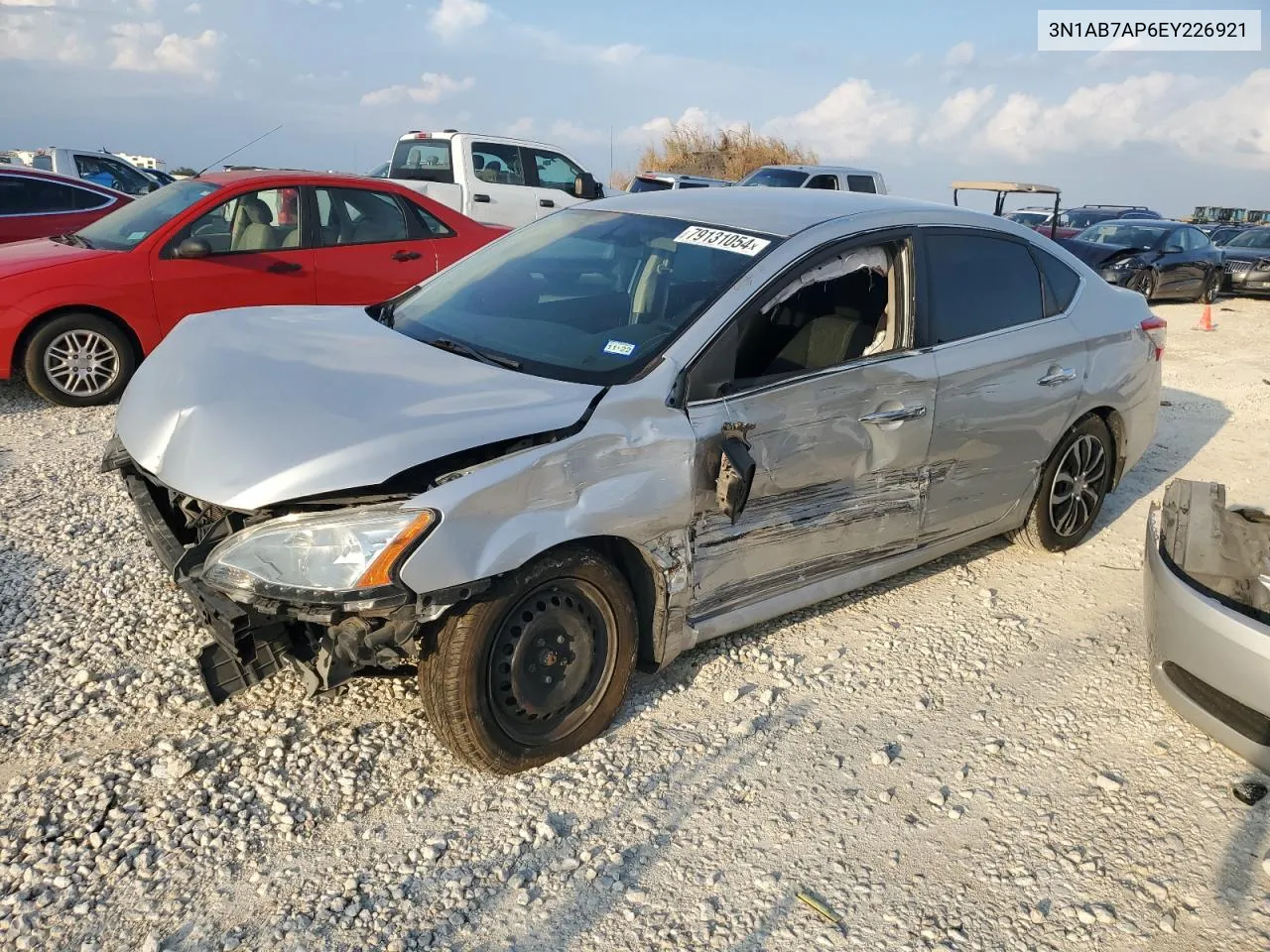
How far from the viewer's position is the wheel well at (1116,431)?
483cm

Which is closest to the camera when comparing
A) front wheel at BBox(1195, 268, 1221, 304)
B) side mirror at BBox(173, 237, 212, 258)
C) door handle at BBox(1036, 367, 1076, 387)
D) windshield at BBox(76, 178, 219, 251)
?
door handle at BBox(1036, 367, 1076, 387)

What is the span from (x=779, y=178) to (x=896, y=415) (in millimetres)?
11944

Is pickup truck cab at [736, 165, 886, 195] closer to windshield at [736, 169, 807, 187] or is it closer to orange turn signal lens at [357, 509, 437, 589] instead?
windshield at [736, 169, 807, 187]

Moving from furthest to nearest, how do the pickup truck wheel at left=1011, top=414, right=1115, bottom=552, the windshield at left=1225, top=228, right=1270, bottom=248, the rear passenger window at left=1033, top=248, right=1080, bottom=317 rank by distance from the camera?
the windshield at left=1225, top=228, right=1270, bottom=248
the pickup truck wheel at left=1011, top=414, right=1115, bottom=552
the rear passenger window at left=1033, top=248, right=1080, bottom=317

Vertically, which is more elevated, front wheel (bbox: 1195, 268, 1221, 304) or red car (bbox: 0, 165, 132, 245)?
red car (bbox: 0, 165, 132, 245)

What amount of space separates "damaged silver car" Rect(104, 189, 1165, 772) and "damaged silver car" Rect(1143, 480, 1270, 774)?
0.81m

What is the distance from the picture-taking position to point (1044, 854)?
281 centimetres

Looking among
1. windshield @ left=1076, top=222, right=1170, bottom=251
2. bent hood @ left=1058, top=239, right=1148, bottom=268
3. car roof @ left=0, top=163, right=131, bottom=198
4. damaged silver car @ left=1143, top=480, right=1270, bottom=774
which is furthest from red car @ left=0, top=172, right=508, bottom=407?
windshield @ left=1076, top=222, right=1170, bottom=251

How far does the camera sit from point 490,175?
1243cm

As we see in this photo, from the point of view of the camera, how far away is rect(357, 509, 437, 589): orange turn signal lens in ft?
8.23

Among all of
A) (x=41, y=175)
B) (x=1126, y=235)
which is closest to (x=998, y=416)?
(x=41, y=175)

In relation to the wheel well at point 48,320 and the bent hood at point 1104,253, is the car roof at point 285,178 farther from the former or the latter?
the bent hood at point 1104,253

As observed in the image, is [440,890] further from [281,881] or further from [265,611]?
[265,611]

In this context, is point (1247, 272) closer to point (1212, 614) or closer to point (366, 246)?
point (366, 246)
